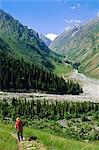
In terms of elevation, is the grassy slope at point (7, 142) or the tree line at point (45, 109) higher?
the tree line at point (45, 109)

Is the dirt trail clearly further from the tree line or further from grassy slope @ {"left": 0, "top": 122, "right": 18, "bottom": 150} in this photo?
the tree line

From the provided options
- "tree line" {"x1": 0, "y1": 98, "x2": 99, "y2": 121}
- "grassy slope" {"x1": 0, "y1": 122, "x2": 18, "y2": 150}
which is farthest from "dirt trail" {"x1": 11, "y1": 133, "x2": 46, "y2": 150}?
"tree line" {"x1": 0, "y1": 98, "x2": 99, "y2": 121}

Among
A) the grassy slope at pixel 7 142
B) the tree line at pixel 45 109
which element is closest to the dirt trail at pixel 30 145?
the grassy slope at pixel 7 142

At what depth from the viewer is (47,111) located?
14912 centimetres

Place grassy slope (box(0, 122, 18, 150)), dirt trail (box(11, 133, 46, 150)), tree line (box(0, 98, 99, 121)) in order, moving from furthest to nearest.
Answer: tree line (box(0, 98, 99, 121)) → dirt trail (box(11, 133, 46, 150)) → grassy slope (box(0, 122, 18, 150))

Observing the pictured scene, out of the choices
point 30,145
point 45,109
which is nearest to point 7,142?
point 30,145

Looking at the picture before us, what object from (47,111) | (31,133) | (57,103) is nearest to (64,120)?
(47,111)

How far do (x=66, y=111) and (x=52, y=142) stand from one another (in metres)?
133

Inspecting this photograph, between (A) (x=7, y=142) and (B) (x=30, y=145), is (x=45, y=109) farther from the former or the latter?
(B) (x=30, y=145)

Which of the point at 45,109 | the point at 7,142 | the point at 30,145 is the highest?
the point at 45,109

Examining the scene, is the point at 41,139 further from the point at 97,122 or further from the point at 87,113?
the point at 87,113

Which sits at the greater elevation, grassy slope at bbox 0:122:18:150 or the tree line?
the tree line

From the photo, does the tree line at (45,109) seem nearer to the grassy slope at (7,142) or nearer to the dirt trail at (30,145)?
the grassy slope at (7,142)

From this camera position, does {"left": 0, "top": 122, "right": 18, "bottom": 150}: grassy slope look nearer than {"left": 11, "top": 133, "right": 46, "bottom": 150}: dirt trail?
Yes
